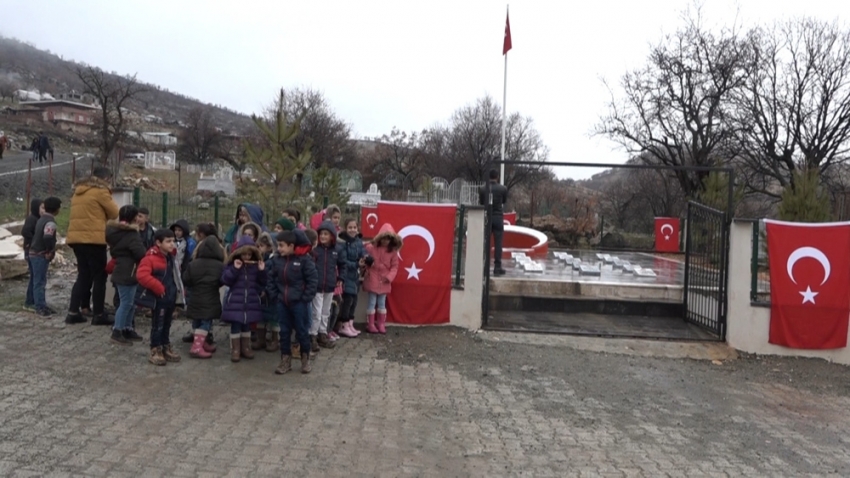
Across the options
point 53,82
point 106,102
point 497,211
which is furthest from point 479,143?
point 53,82

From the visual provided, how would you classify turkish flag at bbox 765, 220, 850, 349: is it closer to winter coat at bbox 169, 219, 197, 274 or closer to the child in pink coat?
the child in pink coat

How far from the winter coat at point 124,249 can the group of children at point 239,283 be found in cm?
1

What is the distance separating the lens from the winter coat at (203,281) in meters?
6.79

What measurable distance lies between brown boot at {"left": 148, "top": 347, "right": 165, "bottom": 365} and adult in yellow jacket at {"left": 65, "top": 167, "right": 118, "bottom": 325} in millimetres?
1839

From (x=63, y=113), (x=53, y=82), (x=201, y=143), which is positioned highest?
(x=53, y=82)

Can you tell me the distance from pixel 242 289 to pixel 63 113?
9400 centimetres

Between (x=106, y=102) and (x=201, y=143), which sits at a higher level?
(x=201, y=143)

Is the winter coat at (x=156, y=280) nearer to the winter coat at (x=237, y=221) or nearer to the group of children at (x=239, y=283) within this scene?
the group of children at (x=239, y=283)

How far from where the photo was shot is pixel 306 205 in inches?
579

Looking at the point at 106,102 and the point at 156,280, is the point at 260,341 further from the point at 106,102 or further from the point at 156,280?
the point at 106,102

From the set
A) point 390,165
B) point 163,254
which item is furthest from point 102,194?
point 390,165

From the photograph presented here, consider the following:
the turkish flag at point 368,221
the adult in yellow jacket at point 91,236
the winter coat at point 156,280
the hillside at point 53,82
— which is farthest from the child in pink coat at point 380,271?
the hillside at point 53,82

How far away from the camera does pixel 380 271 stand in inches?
341

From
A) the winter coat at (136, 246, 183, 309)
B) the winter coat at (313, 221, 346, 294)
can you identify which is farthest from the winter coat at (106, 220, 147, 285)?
the winter coat at (313, 221, 346, 294)
